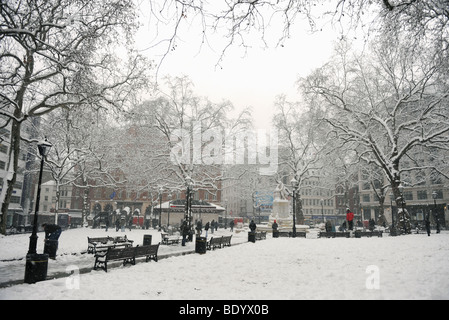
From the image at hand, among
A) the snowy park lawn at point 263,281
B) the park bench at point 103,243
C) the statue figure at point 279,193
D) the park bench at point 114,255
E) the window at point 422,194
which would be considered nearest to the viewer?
the snowy park lawn at point 263,281

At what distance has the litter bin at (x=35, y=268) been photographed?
711cm

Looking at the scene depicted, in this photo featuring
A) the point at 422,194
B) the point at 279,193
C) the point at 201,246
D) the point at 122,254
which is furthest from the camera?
the point at 422,194

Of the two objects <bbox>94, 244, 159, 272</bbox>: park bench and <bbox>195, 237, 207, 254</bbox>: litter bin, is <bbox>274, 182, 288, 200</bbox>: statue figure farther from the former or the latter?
<bbox>94, 244, 159, 272</bbox>: park bench

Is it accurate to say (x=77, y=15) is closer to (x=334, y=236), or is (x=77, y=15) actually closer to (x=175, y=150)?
(x=175, y=150)

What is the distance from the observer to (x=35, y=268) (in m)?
7.23

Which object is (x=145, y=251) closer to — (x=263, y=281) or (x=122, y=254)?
(x=122, y=254)

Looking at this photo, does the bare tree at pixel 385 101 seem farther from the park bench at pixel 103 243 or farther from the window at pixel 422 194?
the window at pixel 422 194

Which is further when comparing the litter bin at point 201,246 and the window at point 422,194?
the window at point 422,194

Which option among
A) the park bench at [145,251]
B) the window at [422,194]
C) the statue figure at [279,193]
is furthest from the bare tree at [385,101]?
the window at [422,194]

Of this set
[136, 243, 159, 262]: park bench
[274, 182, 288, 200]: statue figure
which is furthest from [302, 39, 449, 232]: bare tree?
[136, 243, 159, 262]: park bench

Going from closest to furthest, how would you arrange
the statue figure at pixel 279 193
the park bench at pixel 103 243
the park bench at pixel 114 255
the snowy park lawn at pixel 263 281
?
the snowy park lawn at pixel 263 281 → the park bench at pixel 114 255 → the park bench at pixel 103 243 → the statue figure at pixel 279 193

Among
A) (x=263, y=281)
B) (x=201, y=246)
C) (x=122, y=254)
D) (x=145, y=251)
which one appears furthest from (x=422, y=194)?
(x=122, y=254)
